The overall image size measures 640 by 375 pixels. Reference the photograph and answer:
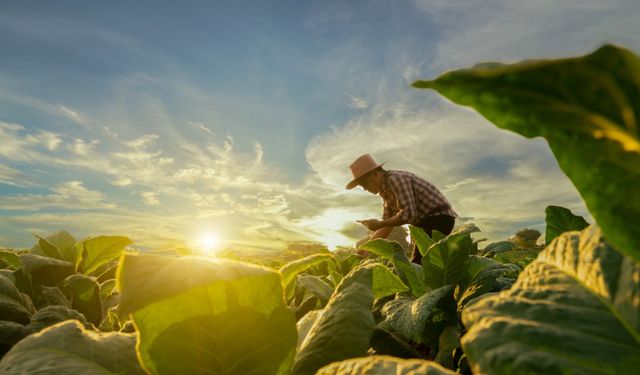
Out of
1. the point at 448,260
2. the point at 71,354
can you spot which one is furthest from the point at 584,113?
the point at 448,260

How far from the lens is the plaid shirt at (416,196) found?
791 cm

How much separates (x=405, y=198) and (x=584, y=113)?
7374mm

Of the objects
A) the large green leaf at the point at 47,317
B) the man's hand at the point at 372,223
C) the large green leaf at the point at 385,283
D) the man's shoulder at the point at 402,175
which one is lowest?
the large green leaf at the point at 47,317

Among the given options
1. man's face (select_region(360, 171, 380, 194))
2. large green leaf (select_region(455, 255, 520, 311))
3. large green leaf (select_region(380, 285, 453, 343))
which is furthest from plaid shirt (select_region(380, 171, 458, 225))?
large green leaf (select_region(380, 285, 453, 343))

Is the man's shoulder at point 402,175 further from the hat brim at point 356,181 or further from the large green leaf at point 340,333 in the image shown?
the large green leaf at point 340,333

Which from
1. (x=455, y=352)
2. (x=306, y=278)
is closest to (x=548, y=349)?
(x=455, y=352)

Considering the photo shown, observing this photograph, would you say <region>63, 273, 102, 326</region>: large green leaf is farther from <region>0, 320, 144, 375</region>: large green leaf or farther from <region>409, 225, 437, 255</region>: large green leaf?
<region>409, 225, 437, 255</region>: large green leaf

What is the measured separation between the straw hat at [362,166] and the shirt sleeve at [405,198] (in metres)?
0.85

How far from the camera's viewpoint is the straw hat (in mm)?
8998

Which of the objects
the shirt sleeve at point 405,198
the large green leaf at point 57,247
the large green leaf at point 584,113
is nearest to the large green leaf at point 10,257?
the large green leaf at point 57,247

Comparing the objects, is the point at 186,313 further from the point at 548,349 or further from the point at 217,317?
the point at 548,349

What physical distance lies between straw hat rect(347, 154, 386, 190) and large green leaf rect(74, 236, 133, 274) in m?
6.22

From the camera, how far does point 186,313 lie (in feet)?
3.12

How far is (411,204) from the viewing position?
784 centimetres
